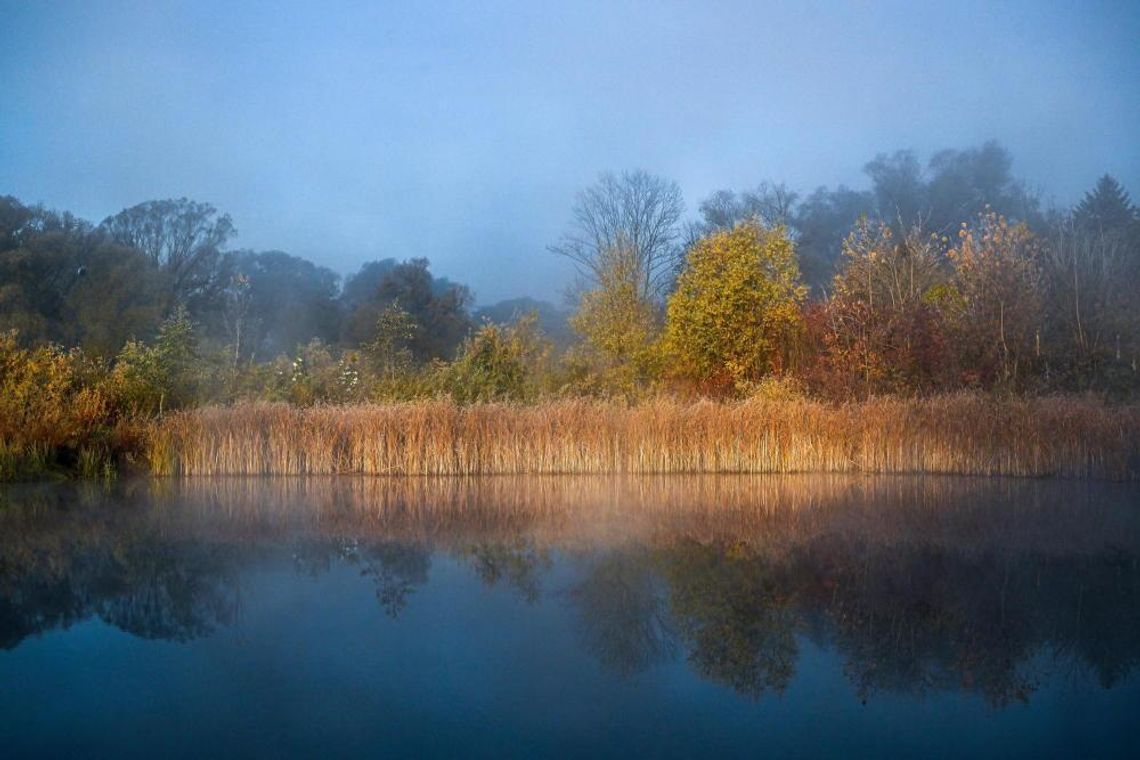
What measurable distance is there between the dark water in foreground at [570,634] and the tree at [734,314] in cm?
1027

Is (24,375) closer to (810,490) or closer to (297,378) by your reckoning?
(297,378)

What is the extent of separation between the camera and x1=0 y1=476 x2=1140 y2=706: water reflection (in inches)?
207

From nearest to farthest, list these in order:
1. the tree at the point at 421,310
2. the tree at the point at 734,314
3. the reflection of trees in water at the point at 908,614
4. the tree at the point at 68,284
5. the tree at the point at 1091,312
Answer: the reflection of trees in water at the point at 908,614 < the tree at the point at 1091,312 < the tree at the point at 734,314 < the tree at the point at 68,284 < the tree at the point at 421,310

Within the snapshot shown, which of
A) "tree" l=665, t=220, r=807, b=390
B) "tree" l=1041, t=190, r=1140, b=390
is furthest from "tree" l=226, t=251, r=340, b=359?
"tree" l=1041, t=190, r=1140, b=390

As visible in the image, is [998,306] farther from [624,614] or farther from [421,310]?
[421,310]

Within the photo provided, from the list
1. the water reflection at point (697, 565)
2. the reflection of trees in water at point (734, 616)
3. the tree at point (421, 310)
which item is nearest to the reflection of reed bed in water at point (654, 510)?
the water reflection at point (697, 565)

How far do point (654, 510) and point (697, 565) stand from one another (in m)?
3.16

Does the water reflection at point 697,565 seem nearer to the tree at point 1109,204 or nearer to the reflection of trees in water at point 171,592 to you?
the reflection of trees in water at point 171,592

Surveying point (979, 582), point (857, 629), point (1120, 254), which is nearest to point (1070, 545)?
point (979, 582)

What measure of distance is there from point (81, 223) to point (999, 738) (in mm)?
36700

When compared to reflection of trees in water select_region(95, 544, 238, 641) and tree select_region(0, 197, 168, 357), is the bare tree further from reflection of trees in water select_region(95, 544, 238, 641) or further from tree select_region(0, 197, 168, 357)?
reflection of trees in water select_region(95, 544, 238, 641)

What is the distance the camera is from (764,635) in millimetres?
5484

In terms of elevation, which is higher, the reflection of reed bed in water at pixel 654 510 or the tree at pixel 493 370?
the tree at pixel 493 370

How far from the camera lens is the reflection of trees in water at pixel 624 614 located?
519 centimetres
